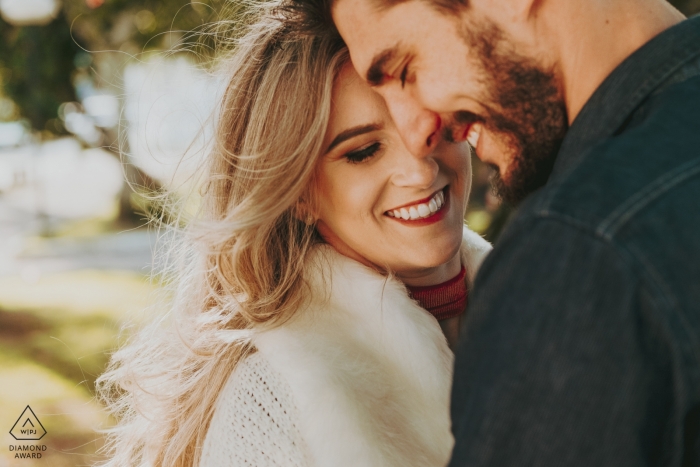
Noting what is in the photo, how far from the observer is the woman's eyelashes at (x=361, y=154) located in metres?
2.42

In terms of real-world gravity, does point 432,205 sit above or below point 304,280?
above

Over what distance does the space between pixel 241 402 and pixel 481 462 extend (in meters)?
1.17

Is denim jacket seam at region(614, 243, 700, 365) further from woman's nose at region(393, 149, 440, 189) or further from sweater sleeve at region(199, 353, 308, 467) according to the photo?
woman's nose at region(393, 149, 440, 189)

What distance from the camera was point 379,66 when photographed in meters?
1.82

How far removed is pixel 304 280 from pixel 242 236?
0.27 metres

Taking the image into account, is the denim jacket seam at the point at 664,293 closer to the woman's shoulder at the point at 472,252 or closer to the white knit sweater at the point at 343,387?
the white knit sweater at the point at 343,387

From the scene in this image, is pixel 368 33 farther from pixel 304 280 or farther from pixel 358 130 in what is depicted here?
pixel 304 280

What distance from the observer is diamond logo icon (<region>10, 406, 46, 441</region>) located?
592 cm

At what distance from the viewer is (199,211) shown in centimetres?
257

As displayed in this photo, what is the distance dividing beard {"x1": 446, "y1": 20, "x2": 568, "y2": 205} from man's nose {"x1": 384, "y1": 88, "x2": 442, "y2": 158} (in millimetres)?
306

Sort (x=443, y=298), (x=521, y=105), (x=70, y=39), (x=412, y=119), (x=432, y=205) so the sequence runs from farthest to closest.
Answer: (x=70, y=39) → (x=443, y=298) → (x=432, y=205) → (x=412, y=119) → (x=521, y=105)

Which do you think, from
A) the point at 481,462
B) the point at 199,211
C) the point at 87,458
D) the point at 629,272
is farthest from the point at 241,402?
the point at 87,458

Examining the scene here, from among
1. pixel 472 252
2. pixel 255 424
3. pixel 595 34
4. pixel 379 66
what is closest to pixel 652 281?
pixel 595 34

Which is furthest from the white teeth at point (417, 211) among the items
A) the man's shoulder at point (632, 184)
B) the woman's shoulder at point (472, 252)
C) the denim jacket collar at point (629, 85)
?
the man's shoulder at point (632, 184)
